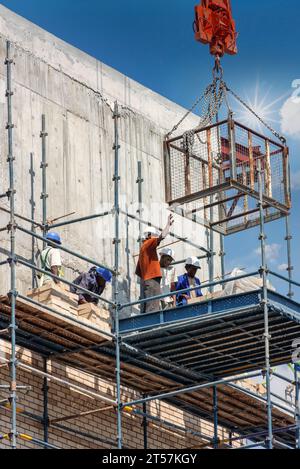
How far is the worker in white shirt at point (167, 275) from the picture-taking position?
36.8 m

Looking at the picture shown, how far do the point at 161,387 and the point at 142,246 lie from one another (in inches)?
102

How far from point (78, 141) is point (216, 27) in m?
3.74

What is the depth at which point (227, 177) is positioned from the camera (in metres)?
38.1

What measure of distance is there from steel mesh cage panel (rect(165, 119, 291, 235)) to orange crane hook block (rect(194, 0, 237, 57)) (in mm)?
1728

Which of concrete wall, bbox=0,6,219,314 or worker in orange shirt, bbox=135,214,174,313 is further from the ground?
concrete wall, bbox=0,6,219,314

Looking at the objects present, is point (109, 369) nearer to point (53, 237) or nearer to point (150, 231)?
point (53, 237)

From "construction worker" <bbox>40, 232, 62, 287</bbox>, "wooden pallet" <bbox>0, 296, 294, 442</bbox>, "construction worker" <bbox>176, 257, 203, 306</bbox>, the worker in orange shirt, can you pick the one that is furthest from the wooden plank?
"construction worker" <bbox>176, 257, 203, 306</bbox>

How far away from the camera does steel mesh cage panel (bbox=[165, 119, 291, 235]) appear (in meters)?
38.0

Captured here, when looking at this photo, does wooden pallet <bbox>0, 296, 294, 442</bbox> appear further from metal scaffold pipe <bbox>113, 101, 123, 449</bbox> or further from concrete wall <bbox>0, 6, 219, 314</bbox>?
concrete wall <bbox>0, 6, 219, 314</bbox>

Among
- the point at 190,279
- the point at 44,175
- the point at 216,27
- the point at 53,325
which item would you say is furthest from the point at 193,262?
the point at 216,27

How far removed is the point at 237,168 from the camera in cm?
3831
